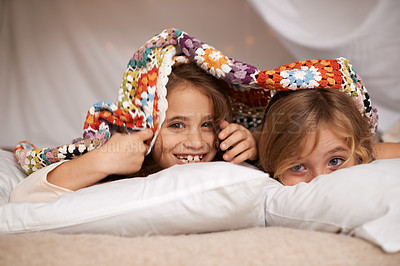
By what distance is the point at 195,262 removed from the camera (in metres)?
0.59

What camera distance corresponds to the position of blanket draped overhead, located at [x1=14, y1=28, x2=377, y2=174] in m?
1.10

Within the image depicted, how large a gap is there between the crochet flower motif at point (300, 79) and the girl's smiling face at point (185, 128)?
0.29 metres

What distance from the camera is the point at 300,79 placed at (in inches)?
42.6

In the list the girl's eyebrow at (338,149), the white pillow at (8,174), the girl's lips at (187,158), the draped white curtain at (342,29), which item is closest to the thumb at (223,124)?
the girl's lips at (187,158)

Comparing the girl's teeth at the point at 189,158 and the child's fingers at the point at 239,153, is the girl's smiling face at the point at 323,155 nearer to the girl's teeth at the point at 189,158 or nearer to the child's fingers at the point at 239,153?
the child's fingers at the point at 239,153

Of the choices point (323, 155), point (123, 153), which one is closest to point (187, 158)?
point (123, 153)

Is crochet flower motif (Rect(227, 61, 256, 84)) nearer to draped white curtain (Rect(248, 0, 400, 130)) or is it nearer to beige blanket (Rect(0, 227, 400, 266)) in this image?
draped white curtain (Rect(248, 0, 400, 130))

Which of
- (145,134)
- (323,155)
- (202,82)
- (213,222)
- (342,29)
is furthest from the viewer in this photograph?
(342,29)

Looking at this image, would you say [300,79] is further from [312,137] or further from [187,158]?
[187,158]

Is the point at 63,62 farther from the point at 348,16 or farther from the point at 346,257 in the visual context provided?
the point at 346,257

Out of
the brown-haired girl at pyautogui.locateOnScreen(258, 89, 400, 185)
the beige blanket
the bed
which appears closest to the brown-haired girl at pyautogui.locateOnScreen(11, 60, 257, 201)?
the brown-haired girl at pyautogui.locateOnScreen(258, 89, 400, 185)

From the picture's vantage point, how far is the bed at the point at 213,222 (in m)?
0.62

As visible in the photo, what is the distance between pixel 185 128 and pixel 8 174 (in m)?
0.61

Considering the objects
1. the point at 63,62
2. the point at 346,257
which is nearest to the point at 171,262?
the point at 346,257
